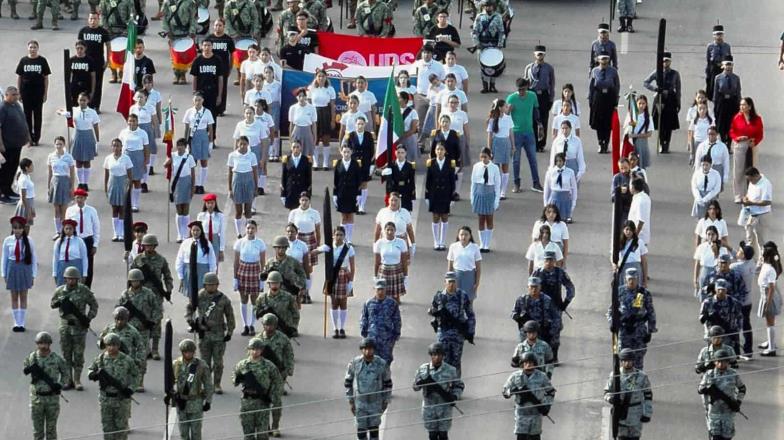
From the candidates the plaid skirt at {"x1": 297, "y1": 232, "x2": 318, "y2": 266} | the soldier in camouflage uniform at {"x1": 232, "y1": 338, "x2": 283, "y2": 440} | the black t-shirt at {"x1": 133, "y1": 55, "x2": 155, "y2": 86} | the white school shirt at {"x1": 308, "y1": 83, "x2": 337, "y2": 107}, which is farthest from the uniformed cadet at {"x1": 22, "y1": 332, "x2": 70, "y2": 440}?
the black t-shirt at {"x1": 133, "y1": 55, "x2": 155, "y2": 86}

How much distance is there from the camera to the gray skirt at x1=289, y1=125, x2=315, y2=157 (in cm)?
4241

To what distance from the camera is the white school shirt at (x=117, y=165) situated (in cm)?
4006

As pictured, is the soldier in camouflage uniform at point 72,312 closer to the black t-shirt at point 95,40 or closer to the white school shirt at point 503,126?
the white school shirt at point 503,126

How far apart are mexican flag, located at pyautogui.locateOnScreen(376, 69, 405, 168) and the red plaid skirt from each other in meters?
4.07

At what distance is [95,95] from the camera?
149 ft

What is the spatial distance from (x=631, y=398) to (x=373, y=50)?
1338 cm

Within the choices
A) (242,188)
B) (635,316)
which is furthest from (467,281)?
(242,188)

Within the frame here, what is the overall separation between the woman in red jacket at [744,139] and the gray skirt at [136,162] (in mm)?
9844

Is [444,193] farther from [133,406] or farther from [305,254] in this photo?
[133,406]

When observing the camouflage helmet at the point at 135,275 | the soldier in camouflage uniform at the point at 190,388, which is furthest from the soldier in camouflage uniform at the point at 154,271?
the soldier in camouflage uniform at the point at 190,388

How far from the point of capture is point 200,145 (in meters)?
42.0

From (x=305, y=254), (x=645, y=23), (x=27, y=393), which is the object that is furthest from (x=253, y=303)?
(x=645, y=23)

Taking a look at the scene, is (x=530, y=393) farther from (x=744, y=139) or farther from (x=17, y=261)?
(x=744, y=139)

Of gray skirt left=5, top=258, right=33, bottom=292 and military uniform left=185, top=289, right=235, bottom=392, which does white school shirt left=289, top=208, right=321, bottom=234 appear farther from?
gray skirt left=5, top=258, right=33, bottom=292
